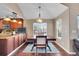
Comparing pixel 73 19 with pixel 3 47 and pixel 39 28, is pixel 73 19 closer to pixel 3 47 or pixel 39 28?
pixel 3 47

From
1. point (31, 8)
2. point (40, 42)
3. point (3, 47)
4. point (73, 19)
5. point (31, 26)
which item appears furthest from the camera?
point (31, 26)

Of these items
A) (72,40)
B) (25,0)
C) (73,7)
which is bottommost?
(72,40)

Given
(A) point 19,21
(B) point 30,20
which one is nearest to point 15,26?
(A) point 19,21

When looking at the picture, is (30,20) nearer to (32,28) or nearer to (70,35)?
(32,28)

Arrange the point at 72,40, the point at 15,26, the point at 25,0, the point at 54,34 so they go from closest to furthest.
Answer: the point at 25,0 < the point at 72,40 < the point at 54,34 < the point at 15,26

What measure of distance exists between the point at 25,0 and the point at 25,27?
39.5 feet

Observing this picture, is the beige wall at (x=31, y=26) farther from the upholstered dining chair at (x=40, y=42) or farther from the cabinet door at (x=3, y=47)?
the cabinet door at (x=3, y=47)

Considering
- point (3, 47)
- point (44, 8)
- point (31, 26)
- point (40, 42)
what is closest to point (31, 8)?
point (44, 8)

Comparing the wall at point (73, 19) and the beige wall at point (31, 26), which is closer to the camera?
the wall at point (73, 19)

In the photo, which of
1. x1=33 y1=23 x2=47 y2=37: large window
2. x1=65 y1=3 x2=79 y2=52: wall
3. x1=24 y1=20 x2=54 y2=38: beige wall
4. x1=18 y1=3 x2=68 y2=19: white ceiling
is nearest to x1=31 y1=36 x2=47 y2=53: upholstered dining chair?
x1=65 y1=3 x2=79 y2=52: wall

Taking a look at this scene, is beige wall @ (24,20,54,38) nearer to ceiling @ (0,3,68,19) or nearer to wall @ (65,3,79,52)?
ceiling @ (0,3,68,19)

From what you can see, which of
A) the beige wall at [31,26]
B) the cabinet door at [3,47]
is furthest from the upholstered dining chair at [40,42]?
the beige wall at [31,26]

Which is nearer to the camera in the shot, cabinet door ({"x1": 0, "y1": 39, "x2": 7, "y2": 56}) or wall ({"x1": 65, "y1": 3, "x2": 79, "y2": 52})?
cabinet door ({"x1": 0, "y1": 39, "x2": 7, "y2": 56})

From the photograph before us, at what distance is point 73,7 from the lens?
650 centimetres
